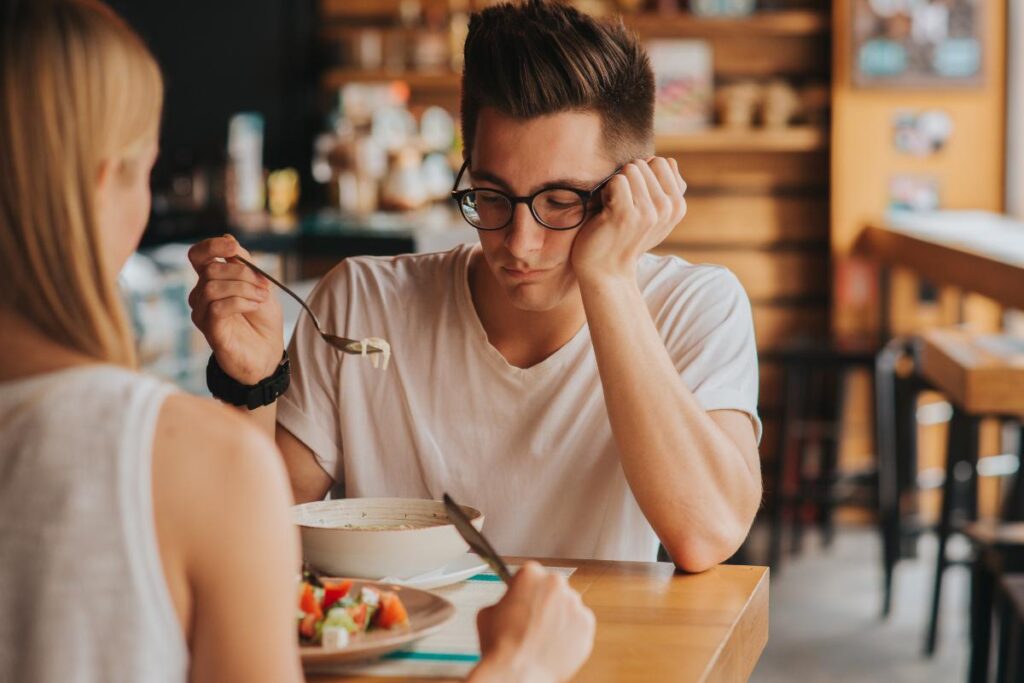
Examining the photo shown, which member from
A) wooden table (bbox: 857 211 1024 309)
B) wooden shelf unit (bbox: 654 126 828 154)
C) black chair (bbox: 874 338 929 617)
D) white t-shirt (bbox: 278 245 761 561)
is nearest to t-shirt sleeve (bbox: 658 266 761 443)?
white t-shirt (bbox: 278 245 761 561)

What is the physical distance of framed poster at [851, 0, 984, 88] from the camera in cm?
528

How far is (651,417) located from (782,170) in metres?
4.34

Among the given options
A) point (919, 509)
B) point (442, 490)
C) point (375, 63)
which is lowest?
point (919, 509)

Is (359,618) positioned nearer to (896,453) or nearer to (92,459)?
(92,459)

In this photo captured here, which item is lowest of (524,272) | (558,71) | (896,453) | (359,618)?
(896,453)

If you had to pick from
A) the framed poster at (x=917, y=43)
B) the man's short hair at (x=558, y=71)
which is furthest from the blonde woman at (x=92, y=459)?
the framed poster at (x=917, y=43)

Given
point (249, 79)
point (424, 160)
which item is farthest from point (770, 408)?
point (249, 79)

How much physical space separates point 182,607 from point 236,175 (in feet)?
14.7

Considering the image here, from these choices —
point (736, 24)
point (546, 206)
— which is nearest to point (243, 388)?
point (546, 206)

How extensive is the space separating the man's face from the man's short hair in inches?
0.8

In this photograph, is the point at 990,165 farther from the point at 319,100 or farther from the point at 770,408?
the point at 319,100

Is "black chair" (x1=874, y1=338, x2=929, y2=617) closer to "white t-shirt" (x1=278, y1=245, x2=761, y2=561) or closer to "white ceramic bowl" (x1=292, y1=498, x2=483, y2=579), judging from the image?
"white t-shirt" (x1=278, y1=245, x2=761, y2=561)

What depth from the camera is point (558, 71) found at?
1592 mm

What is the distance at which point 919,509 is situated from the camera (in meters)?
5.36
